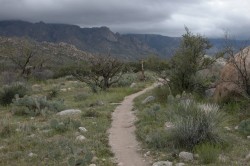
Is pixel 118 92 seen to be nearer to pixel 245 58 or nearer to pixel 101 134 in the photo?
pixel 245 58

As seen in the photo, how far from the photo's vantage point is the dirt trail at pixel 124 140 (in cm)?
909

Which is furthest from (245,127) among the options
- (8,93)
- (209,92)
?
(8,93)

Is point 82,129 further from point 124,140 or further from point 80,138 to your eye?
point 124,140

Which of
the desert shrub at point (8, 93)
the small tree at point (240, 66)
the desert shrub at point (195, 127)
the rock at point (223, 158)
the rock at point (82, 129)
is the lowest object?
the desert shrub at point (8, 93)

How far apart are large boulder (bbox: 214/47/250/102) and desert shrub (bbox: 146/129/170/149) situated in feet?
15.9

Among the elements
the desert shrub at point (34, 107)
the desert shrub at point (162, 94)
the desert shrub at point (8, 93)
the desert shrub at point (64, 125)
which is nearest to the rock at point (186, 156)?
the desert shrub at point (64, 125)

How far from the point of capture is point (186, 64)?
18047 mm

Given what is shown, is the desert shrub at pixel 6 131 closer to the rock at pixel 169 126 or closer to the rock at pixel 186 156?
the rock at pixel 169 126

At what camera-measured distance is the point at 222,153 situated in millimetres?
9227

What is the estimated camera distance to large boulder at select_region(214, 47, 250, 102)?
A: 14508 mm

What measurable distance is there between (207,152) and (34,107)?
897 cm

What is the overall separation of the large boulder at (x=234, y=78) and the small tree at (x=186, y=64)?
7.60 feet

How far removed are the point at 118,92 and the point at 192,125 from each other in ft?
44.0

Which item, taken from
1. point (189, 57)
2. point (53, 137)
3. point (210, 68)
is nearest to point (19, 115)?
point (53, 137)
